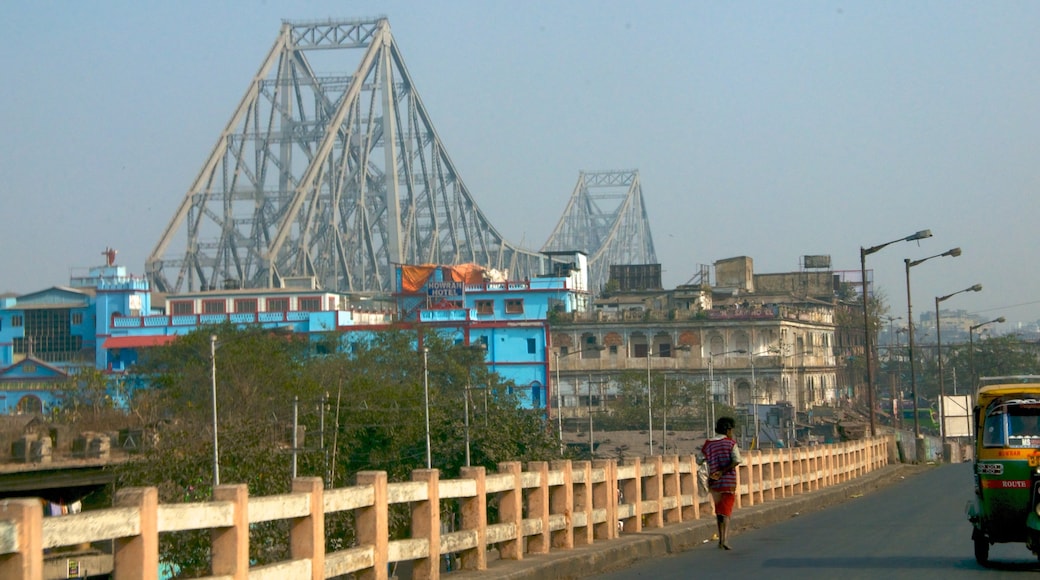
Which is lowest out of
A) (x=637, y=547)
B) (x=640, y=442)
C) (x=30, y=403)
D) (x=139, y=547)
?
(x=640, y=442)

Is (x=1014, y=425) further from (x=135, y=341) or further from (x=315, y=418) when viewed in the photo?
(x=135, y=341)

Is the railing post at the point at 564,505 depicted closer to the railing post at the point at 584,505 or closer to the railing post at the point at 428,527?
the railing post at the point at 584,505

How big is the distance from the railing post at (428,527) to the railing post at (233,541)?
8.50 feet

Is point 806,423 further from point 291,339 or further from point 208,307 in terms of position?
point 208,307

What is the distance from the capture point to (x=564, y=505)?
42.9 ft

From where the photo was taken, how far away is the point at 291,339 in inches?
3250

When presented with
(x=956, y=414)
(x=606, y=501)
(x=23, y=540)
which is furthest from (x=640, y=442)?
(x=23, y=540)

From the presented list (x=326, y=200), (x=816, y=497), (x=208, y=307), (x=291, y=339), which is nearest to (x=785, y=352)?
(x=291, y=339)

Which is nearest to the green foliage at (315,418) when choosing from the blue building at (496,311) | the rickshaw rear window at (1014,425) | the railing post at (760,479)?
the railing post at (760,479)

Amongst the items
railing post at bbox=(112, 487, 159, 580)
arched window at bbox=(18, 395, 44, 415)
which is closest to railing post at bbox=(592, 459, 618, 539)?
railing post at bbox=(112, 487, 159, 580)

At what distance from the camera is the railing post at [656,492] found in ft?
52.1

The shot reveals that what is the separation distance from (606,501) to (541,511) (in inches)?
72.1

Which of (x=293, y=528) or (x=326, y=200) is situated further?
(x=326, y=200)

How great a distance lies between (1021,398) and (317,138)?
4308 inches
